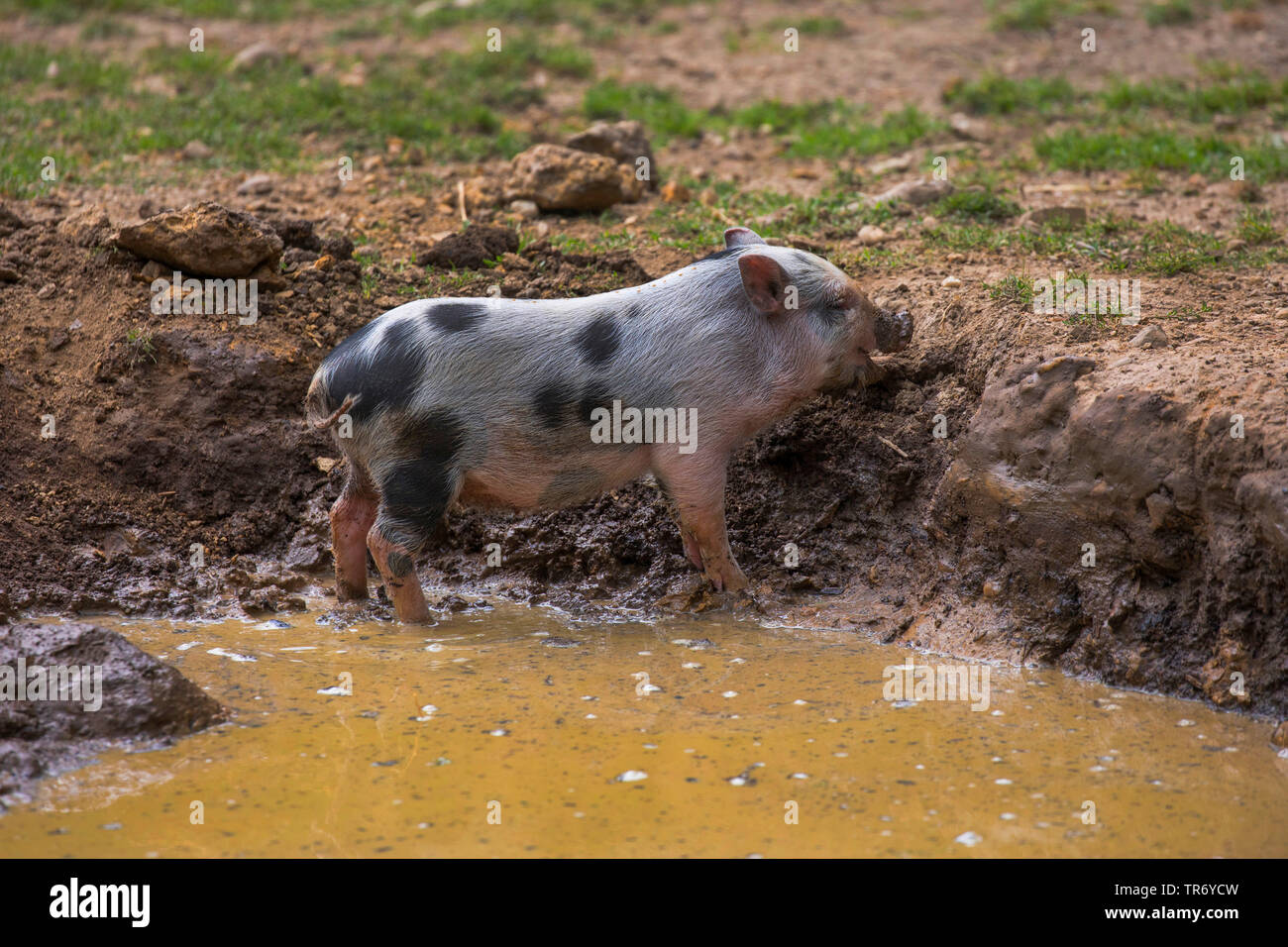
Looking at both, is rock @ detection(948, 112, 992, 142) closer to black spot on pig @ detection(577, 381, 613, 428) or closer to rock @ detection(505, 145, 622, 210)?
rock @ detection(505, 145, 622, 210)

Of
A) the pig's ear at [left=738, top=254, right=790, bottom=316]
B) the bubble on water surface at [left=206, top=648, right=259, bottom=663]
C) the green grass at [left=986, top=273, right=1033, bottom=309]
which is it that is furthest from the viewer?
the green grass at [left=986, top=273, right=1033, bottom=309]

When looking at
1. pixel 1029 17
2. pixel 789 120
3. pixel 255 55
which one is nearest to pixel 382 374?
pixel 789 120

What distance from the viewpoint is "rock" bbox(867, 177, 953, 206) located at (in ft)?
25.2

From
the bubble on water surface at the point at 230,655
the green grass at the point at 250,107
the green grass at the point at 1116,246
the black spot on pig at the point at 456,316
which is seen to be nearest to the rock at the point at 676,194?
the green grass at the point at 250,107

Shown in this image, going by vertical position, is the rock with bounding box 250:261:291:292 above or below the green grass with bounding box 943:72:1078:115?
below

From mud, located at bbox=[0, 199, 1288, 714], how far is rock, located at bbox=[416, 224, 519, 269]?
113mm

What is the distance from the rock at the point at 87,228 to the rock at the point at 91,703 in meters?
2.92

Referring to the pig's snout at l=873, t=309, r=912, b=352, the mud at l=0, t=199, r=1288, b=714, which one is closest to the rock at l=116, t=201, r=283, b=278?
the mud at l=0, t=199, r=1288, b=714

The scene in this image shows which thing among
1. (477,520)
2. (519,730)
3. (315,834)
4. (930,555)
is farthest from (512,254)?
(315,834)

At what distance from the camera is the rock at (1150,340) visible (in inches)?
210

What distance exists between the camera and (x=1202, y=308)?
5824mm

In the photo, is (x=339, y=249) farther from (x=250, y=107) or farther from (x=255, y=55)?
(x=255, y=55)

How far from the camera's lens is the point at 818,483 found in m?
6.19

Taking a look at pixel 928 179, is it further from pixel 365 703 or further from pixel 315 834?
pixel 315 834
